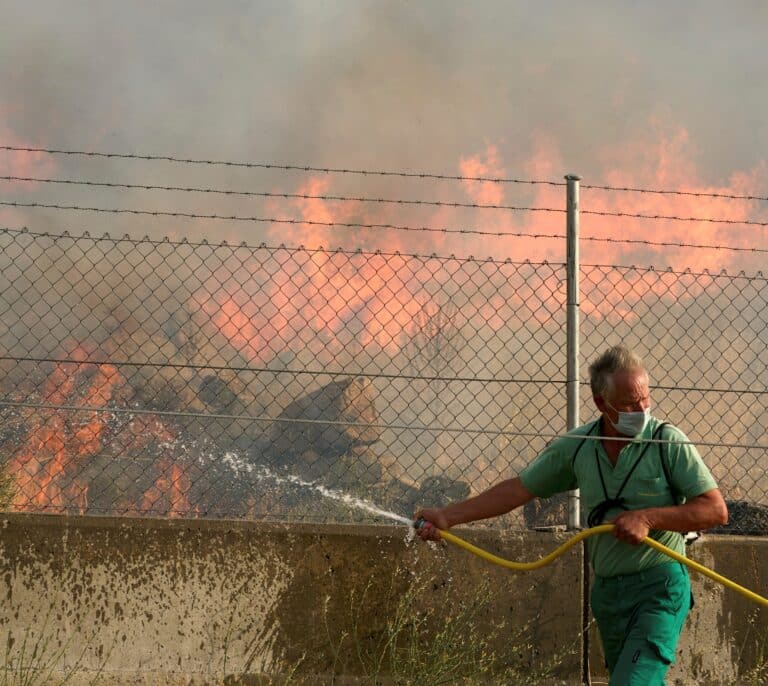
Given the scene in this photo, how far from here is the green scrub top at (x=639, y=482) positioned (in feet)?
12.4

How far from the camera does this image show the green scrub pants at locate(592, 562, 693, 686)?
3602mm

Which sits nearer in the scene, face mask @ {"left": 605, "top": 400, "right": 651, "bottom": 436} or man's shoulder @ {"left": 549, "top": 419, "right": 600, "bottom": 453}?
face mask @ {"left": 605, "top": 400, "right": 651, "bottom": 436}

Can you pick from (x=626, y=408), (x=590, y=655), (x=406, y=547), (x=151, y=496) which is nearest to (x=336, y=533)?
(x=406, y=547)

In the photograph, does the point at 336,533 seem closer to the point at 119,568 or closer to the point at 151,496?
the point at 119,568

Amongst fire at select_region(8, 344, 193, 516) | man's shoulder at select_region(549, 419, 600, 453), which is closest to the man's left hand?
man's shoulder at select_region(549, 419, 600, 453)

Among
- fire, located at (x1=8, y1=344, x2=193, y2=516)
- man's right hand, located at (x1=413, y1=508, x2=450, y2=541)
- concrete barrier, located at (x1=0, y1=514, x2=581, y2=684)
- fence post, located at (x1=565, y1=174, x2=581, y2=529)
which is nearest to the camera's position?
man's right hand, located at (x1=413, y1=508, x2=450, y2=541)

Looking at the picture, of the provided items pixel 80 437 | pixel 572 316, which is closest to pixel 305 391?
pixel 80 437

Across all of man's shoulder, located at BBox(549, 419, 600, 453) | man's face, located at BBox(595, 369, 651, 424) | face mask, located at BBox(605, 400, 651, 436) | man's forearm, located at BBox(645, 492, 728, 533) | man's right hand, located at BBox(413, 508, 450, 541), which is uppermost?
man's face, located at BBox(595, 369, 651, 424)

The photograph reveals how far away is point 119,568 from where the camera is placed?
16.0 feet

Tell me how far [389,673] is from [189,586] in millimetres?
1058

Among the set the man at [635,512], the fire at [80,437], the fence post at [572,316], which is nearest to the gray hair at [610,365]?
the man at [635,512]

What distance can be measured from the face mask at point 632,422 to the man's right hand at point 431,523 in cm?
79

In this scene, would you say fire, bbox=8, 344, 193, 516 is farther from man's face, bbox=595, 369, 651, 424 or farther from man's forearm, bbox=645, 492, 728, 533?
man's forearm, bbox=645, 492, 728, 533

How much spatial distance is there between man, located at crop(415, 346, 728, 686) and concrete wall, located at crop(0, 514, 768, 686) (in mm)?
1025
